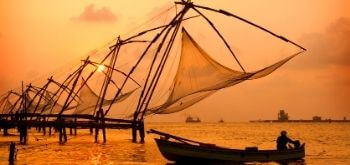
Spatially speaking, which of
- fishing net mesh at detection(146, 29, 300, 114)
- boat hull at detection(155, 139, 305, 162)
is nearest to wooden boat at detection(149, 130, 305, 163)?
boat hull at detection(155, 139, 305, 162)

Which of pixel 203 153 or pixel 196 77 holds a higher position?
pixel 196 77

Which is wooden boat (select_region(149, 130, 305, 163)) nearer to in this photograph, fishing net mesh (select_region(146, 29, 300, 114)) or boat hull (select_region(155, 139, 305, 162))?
boat hull (select_region(155, 139, 305, 162))

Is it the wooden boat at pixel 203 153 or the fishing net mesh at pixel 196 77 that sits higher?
the fishing net mesh at pixel 196 77

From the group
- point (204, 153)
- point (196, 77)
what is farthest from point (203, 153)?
point (196, 77)

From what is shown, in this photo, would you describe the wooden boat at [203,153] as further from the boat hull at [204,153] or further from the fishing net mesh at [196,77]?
the fishing net mesh at [196,77]

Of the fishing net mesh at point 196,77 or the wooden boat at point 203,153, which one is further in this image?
the wooden boat at point 203,153

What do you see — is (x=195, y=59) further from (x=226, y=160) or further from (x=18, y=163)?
(x=18, y=163)

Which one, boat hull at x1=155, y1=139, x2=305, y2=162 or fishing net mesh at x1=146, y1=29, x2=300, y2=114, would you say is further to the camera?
boat hull at x1=155, y1=139, x2=305, y2=162

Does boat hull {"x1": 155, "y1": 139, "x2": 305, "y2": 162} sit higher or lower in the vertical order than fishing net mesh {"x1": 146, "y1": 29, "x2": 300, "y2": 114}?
lower

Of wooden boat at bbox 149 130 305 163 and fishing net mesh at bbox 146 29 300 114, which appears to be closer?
fishing net mesh at bbox 146 29 300 114

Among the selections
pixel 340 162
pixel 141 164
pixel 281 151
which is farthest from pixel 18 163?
pixel 340 162

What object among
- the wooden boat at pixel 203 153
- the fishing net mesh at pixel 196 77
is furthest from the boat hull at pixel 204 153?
the fishing net mesh at pixel 196 77

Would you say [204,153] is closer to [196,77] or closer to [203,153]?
[203,153]

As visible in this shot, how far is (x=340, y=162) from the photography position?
3569cm
